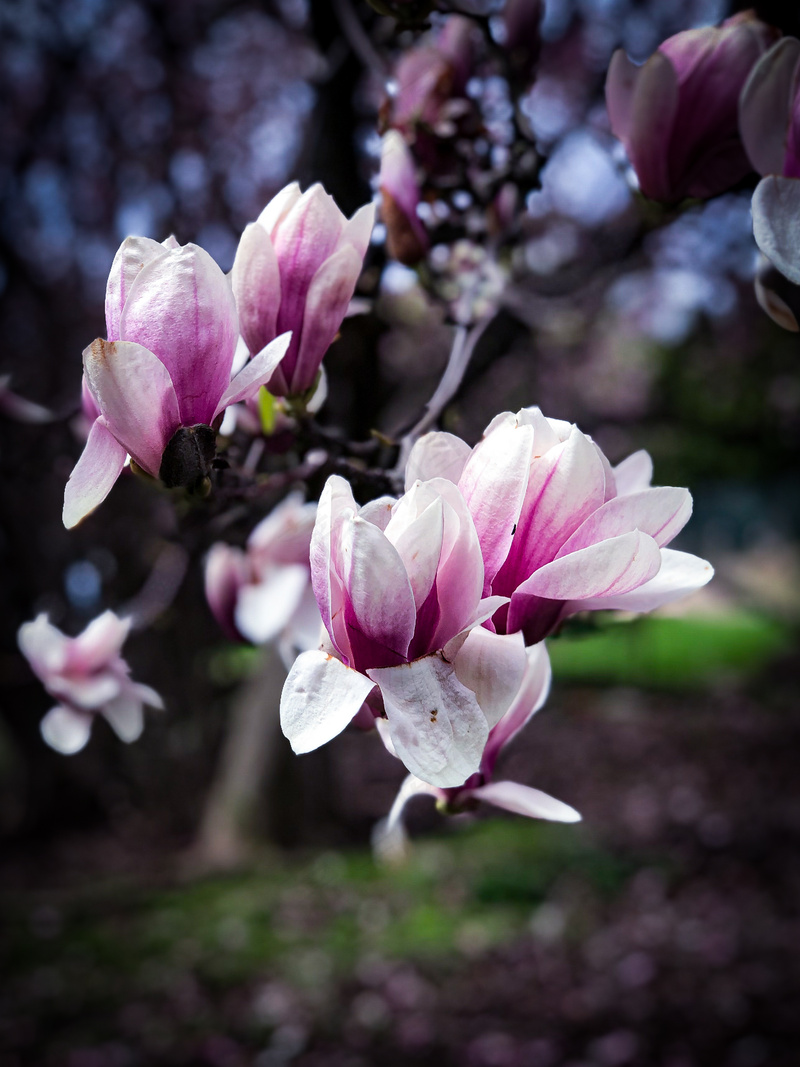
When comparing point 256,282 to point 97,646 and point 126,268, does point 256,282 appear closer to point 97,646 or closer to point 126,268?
point 126,268

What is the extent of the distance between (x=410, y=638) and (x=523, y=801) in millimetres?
185

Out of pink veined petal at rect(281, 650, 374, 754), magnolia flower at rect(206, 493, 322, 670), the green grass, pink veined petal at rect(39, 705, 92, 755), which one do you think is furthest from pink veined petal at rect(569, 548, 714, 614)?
the green grass

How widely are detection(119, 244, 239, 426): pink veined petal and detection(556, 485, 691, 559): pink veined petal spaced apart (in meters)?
0.20

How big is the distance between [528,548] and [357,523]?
0.10 m

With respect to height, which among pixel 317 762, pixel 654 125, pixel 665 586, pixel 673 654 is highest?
pixel 654 125

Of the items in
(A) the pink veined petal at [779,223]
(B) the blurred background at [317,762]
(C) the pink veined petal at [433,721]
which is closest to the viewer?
(C) the pink veined petal at [433,721]

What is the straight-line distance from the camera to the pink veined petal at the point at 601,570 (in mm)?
376

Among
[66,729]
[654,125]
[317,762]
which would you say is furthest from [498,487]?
[317,762]

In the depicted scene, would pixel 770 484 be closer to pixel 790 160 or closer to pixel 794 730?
pixel 794 730

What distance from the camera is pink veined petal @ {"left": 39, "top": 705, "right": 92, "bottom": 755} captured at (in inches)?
26.6

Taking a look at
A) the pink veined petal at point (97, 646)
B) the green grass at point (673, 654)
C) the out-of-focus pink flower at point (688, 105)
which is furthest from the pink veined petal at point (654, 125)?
the green grass at point (673, 654)

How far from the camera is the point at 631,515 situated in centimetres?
40

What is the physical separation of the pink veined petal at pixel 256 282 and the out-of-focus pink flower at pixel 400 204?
0.23 meters

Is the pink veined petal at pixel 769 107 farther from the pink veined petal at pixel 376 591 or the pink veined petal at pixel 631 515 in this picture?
the pink veined petal at pixel 376 591
